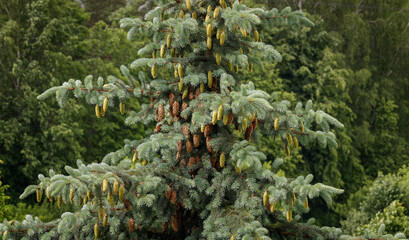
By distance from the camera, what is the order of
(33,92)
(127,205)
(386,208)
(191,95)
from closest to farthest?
(127,205), (191,95), (386,208), (33,92)

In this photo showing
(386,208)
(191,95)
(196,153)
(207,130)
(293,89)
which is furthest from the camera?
(293,89)

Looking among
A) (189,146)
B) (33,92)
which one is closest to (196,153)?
(189,146)

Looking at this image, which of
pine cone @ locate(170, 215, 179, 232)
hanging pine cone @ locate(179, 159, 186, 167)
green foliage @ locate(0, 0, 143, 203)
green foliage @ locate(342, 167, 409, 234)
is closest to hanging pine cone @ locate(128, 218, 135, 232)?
pine cone @ locate(170, 215, 179, 232)

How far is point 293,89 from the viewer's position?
27.9m

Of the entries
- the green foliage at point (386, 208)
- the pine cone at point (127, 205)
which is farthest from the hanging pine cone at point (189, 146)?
the green foliage at point (386, 208)

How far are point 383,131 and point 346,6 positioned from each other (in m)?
7.08

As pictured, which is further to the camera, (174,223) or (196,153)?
(196,153)

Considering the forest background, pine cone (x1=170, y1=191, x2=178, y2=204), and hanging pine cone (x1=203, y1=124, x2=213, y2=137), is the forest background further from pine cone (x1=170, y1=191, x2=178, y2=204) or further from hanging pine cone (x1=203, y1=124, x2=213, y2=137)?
pine cone (x1=170, y1=191, x2=178, y2=204)

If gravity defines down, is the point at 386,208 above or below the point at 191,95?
below

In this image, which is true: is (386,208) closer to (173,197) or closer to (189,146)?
(189,146)

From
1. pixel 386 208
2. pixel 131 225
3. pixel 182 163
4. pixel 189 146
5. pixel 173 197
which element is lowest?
pixel 386 208

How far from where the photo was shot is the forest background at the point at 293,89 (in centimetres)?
Result: 1909

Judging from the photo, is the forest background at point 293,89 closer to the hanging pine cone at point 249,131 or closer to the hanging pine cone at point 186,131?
the hanging pine cone at point 249,131

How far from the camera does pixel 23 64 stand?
1964 centimetres
